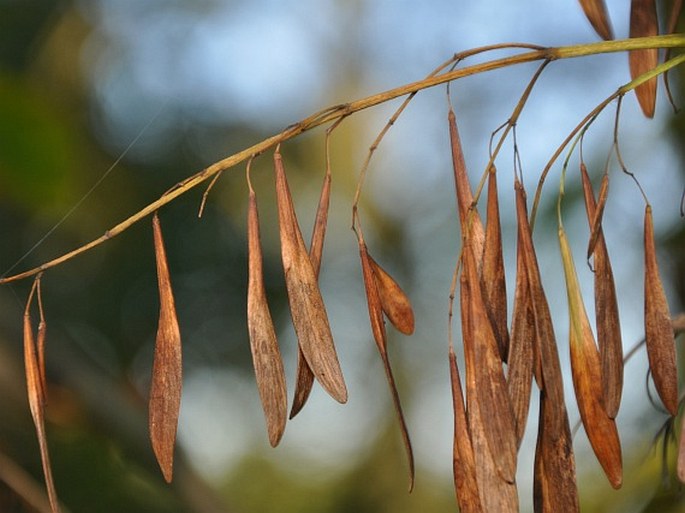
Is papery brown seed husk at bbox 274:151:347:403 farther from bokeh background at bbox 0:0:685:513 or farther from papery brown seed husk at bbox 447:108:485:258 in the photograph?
bokeh background at bbox 0:0:685:513

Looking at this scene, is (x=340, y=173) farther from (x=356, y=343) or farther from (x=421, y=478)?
(x=421, y=478)

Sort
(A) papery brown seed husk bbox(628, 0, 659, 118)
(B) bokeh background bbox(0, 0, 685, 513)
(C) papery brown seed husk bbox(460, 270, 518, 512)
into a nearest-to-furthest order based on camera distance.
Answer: (C) papery brown seed husk bbox(460, 270, 518, 512) → (A) papery brown seed husk bbox(628, 0, 659, 118) → (B) bokeh background bbox(0, 0, 685, 513)

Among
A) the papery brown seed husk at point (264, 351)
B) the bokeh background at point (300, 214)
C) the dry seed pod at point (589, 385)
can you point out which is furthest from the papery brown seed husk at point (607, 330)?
the bokeh background at point (300, 214)

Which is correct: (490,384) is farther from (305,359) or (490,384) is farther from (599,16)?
(599,16)

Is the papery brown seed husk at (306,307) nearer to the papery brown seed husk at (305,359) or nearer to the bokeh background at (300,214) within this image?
the papery brown seed husk at (305,359)

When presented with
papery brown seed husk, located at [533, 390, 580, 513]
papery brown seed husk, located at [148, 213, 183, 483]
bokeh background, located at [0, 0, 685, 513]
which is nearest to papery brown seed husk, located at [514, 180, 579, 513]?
papery brown seed husk, located at [533, 390, 580, 513]

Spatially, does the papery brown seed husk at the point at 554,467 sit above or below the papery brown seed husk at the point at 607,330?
below

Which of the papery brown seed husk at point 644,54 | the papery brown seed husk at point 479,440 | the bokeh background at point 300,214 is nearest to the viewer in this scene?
the papery brown seed husk at point 479,440
